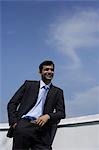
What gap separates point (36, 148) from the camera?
2207mm

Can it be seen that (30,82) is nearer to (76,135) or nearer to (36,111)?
(36,111)

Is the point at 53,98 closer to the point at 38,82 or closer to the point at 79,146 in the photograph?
the point at 38,82

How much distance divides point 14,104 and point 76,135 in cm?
72

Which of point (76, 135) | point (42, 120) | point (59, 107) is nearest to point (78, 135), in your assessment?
point (76, 135)

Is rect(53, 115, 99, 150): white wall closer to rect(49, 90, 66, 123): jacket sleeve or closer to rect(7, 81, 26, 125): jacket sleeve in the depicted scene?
rect(49, 90, 66, 123): jacket sleeve

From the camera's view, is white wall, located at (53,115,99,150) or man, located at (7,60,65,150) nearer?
man, located at (7,60,65,150)

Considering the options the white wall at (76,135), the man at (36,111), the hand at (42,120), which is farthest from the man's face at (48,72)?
the white wall at (76,135)

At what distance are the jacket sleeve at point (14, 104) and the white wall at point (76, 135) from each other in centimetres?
56

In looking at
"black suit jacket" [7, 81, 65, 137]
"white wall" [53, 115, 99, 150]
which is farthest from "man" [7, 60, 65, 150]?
"white wall" [53, 115, 99, 150]

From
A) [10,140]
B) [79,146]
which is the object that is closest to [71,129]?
[79,146]

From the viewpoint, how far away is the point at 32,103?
2221mm

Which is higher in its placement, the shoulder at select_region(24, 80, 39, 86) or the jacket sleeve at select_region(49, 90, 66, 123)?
the shoulder at select_region(24, 80, 39, 86)

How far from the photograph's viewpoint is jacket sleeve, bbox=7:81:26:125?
2.23m

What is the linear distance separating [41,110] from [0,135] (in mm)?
699
